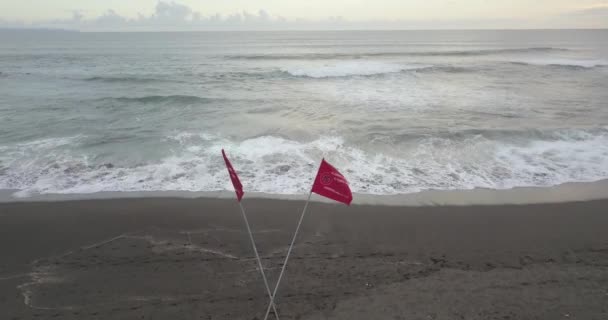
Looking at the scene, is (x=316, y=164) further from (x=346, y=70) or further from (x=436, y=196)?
(x=346, y=70)

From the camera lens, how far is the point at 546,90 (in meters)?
23.5

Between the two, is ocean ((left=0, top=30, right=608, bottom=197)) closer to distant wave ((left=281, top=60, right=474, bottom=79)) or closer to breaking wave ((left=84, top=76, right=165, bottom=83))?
breaking wave ((left=84, top=76, right=165, bottom=83))

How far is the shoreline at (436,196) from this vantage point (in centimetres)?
845

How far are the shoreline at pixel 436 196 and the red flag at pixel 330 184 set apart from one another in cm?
353


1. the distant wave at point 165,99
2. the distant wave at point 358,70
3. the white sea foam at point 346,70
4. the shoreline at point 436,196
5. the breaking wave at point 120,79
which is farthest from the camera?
the white sea foam at point 346,70

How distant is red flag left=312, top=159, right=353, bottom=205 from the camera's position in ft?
16.2

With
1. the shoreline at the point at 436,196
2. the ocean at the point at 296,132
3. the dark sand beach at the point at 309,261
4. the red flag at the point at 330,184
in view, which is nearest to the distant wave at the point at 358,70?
the ocean at the point at 296,132

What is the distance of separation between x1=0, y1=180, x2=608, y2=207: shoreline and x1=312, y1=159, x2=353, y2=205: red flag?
3529mm

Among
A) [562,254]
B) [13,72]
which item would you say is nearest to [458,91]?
[562,254]

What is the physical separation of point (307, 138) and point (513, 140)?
734 centimetres

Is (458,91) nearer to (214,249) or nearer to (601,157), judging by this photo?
(601,157)

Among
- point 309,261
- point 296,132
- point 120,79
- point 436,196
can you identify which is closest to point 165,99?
point 120,79

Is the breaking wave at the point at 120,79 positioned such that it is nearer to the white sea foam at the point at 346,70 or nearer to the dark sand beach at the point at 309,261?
the white sea foam at the point at 346,70

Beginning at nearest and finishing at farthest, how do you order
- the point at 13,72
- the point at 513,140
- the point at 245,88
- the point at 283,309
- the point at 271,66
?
the point at 283,309 < the point at 513,140 < the point at 245,88 < the point at 13,72 < the point at 271,66
